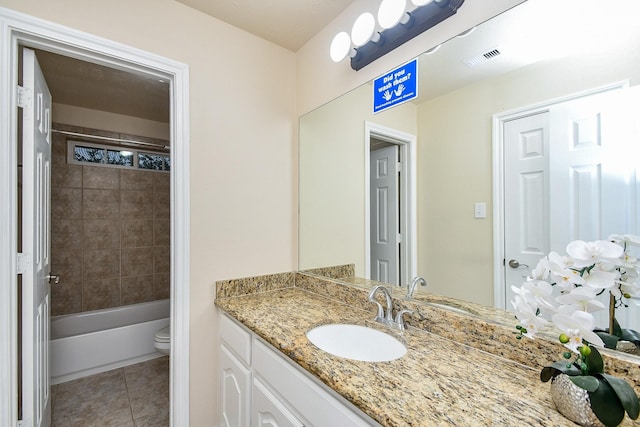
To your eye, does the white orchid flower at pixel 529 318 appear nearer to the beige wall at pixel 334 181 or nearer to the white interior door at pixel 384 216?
the white interior door at pixel 384 216

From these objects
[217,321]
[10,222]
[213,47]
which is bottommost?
[217,321]

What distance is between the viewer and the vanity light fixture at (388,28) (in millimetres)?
1125

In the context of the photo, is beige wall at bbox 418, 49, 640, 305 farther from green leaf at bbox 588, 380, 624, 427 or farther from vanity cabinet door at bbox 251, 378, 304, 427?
vanity cabinet door at bbox 251, 378, 304, 427

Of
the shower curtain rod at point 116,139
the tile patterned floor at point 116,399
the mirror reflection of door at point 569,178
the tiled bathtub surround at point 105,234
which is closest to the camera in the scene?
the mirror reflection of door at point 569,178

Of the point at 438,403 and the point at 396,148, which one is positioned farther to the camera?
the point at 396,148

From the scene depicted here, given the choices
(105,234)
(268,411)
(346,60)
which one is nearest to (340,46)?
(346,60)

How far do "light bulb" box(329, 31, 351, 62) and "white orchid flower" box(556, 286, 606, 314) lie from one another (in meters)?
1.39

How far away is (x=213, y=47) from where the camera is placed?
162cm

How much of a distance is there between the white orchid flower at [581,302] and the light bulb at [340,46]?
4.57 ft

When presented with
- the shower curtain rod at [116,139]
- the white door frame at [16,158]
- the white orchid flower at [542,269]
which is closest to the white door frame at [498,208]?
the white orchid flower at [542,269]

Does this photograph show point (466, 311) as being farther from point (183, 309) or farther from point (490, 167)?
point (183, 309)

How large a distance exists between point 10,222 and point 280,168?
1.27m

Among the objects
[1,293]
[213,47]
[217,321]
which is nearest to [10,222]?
[1,293]

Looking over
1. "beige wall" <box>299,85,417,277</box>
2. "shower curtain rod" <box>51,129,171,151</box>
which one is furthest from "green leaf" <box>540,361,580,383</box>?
"shower curtain rod" <box>51,129,171,151</box>
